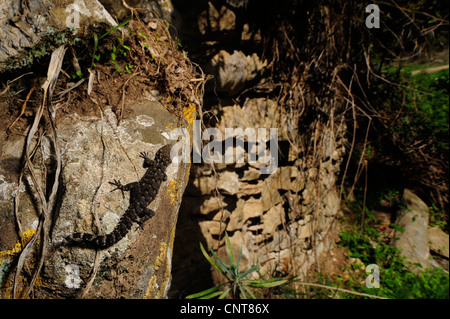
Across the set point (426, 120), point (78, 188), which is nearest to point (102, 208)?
point (78, 188)

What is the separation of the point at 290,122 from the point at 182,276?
7.91 feet

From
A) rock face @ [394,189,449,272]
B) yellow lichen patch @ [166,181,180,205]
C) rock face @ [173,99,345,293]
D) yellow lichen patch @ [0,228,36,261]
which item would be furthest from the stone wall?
rock face @ [394,189,449,272]

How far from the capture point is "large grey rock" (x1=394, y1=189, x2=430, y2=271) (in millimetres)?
4191

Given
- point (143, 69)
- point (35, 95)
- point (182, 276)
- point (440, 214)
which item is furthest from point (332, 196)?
point (35, 95)

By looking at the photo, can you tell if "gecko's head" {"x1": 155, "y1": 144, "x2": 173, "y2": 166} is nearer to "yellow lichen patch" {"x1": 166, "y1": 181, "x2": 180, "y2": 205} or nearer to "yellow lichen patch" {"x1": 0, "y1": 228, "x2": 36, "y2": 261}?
"yellow lichen patch" {"x1": 166, "y1": 181, "x2": 180, "y2": 205}

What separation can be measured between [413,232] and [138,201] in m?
5.14

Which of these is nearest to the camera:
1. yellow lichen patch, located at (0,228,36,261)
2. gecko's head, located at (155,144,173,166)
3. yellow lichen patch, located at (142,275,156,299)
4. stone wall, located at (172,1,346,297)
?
yellow lichen patch, located at (0,228,36,261)

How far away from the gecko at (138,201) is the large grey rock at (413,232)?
15.6 ft

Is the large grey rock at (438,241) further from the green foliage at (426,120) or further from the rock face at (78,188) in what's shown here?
the rock face at (78,188)

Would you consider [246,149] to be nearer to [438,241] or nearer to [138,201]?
[138,201]

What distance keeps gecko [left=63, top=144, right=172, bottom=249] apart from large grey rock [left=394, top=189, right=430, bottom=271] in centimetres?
474

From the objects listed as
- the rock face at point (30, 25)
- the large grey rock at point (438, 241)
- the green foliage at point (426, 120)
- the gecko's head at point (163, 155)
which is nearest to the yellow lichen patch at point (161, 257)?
the gecko's head at point (163, 155)

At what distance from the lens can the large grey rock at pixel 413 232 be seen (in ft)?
13.8

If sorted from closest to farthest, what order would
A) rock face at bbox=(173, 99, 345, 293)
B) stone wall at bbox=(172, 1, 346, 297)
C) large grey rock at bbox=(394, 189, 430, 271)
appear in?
stone wall at bbox=(172, 1, 346, 297)
rock face at bbox=(173, 99, 345, 293)
large grey rock at bbox=(394, 189, 430, 271)
